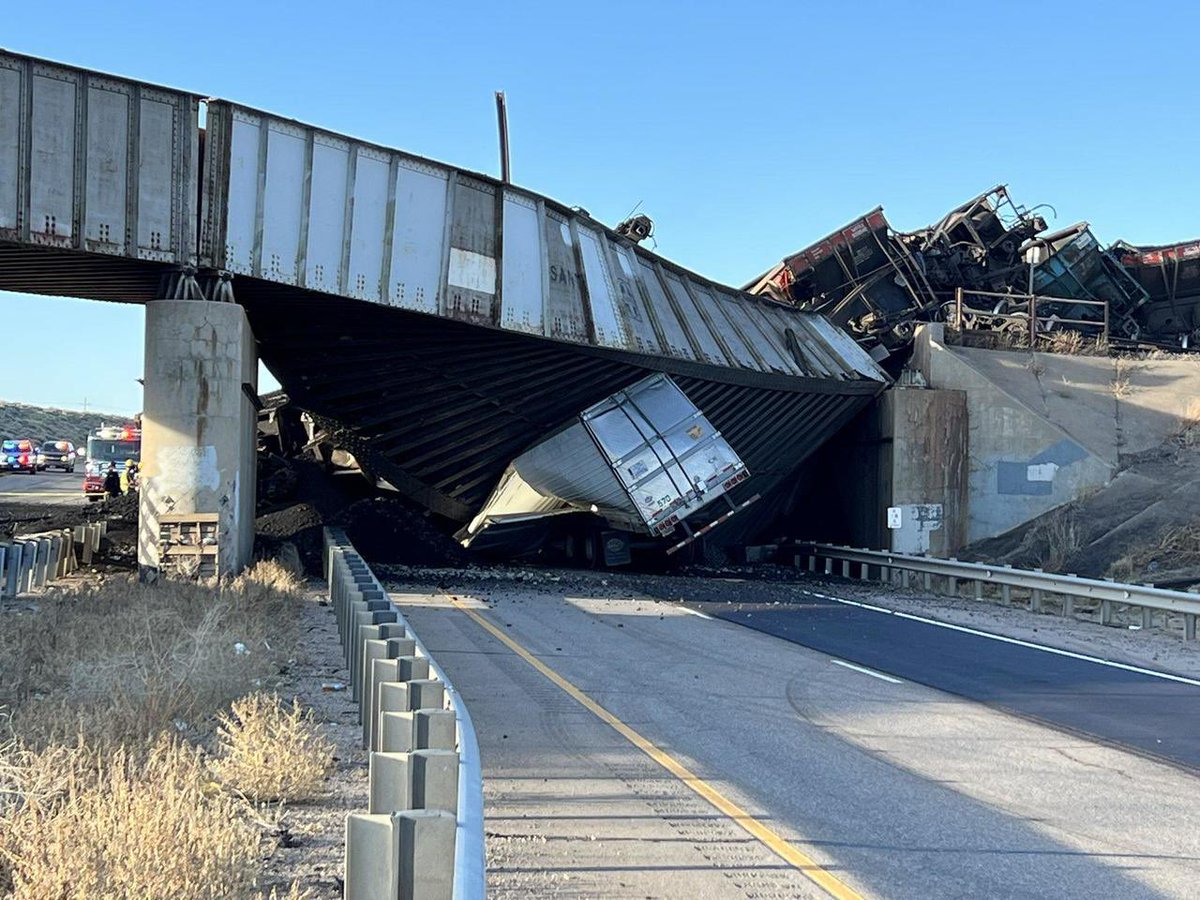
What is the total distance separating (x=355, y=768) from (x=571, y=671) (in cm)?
476

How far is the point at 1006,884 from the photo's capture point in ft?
18.2

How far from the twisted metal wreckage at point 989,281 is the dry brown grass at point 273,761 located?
2568 cm

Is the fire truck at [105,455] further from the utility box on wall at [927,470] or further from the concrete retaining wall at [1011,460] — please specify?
the concrete retaining wall at [1011,460]

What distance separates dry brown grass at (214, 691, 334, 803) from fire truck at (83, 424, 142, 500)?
38.2 meters

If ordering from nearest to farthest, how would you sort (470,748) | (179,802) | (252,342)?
(179,802)
(470,748)
(252,342)

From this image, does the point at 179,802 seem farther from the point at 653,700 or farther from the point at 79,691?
the point at 653,700

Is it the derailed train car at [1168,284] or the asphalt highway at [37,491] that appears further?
the asphalt highway at [37,491]

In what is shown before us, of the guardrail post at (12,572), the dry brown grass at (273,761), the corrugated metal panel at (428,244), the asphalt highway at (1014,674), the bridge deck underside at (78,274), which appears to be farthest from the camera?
the corrugated metal panel at (428,244)

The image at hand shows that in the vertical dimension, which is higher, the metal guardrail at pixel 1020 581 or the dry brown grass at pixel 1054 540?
the dry brown grass at pixel 1054 540

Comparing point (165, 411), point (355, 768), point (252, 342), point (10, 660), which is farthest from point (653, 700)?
point (252, 342)

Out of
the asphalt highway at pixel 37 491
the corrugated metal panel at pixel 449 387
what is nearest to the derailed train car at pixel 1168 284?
the corrugated metal panel at pixel 449 387

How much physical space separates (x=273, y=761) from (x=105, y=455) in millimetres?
42096

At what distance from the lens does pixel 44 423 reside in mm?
125375

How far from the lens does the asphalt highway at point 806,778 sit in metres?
5.66
